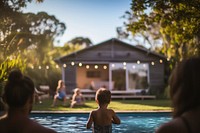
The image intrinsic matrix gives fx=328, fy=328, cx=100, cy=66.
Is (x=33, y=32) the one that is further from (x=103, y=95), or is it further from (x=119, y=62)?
(x=103, y=95)

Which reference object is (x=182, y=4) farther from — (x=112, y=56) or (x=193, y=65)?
(x=112, y=56)

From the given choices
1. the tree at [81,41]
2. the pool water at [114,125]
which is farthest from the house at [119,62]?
the tree at [81,41]

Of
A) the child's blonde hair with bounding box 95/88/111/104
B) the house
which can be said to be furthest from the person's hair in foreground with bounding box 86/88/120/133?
the house

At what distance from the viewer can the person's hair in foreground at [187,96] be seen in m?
1.47

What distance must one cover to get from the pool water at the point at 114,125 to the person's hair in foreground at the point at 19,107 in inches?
269

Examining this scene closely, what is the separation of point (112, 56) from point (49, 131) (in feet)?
72.2

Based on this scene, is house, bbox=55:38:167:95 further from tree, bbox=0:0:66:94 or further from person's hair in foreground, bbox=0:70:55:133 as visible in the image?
person's hair in foreground, bbox=0:70:55:133

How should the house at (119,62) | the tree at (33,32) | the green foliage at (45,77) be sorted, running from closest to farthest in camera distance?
the house at (119,62) < the green foliage at (45,77) < the tree at (33,32)

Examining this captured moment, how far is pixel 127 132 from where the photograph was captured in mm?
8500

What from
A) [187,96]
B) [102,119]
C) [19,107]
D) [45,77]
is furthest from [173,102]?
[45,77]

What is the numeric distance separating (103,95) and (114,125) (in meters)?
5.29

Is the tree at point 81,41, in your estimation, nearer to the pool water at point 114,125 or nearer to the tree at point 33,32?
the tree at point 33,32

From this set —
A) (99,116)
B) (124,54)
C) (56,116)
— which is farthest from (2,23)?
(99,116)

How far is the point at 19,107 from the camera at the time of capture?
69.1 inches
